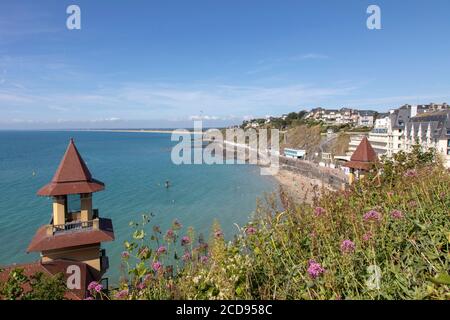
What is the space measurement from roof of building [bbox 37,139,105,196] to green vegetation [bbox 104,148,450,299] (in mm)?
6996

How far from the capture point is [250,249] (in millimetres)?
3129

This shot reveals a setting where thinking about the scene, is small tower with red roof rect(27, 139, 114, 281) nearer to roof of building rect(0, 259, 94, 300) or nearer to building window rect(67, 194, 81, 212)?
building window rect(67, 194, 81, 212)

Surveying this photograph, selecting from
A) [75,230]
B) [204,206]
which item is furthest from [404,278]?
[204,206]

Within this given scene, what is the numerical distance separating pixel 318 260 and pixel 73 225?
29.2 ft

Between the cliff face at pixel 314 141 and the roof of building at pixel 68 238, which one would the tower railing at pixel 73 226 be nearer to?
the roof of building at pixel 68 238

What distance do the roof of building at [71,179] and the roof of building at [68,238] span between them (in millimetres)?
1256

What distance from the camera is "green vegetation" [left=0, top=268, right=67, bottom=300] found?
8.97 feet

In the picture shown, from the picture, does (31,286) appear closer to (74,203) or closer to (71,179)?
(71,179)

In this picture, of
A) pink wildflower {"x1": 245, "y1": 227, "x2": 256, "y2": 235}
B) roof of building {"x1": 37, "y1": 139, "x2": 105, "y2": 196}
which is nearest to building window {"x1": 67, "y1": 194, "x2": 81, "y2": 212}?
roof of building {"x1": 37, "y1": 139, "x2": 105, "y2": 196}

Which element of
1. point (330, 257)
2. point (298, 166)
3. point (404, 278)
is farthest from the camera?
point (298, 166)

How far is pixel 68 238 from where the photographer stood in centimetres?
906

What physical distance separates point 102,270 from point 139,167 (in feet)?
203

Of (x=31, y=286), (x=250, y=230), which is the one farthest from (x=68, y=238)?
(x=250, y=230)
